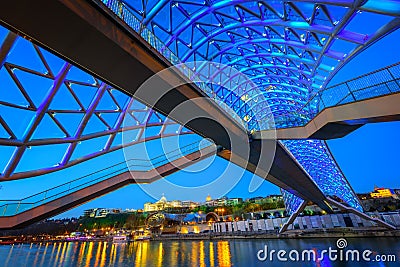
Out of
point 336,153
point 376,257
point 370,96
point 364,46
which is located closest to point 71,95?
point 370,96

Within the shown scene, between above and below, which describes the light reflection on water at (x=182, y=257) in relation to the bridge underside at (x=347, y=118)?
below

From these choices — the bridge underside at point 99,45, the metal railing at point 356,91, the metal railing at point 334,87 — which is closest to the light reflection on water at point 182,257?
the metal railing at point 356,91

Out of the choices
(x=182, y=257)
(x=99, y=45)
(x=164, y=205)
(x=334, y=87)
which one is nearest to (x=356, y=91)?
(x=334, y=87)

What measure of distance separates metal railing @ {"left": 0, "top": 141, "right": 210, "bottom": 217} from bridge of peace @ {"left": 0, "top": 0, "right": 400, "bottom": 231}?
0.25ft

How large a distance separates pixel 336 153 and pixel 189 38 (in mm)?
209289

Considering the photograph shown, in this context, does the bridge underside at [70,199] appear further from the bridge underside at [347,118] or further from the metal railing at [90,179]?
the bridge underside at [347,118]

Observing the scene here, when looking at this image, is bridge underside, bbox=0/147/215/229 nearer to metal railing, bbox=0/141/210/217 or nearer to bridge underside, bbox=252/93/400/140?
metal railing, bbox=0/141/210/217

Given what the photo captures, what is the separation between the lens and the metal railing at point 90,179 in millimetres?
15867

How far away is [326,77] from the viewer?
71.2 feet

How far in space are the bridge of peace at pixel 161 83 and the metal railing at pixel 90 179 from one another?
0.25 feet

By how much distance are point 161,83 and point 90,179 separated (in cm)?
1373

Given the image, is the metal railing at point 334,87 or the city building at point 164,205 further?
the city building at point 164,205

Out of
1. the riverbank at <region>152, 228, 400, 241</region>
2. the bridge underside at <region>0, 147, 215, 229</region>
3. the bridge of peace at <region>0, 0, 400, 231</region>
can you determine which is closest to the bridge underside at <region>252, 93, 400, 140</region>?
the bridge of peace at <region>0, 0, 400, 231</region>

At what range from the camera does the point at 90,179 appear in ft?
62.1
